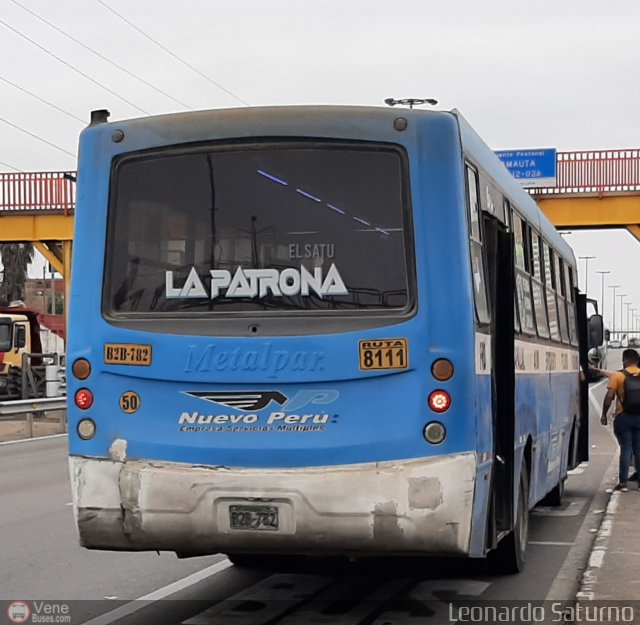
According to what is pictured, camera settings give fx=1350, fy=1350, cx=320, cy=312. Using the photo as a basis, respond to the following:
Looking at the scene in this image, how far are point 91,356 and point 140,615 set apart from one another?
1845 millimetres

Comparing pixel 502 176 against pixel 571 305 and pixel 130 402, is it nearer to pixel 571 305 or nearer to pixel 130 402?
pixel 130 402

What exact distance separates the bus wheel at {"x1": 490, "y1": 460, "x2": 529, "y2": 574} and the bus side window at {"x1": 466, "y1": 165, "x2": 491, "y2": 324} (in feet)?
7.05

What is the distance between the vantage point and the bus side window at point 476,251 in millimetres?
8099

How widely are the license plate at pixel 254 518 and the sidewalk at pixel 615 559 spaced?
2.67m

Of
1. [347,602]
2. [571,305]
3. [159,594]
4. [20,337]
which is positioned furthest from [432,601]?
[20,337]

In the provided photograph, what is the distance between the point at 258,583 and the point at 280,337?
296cm

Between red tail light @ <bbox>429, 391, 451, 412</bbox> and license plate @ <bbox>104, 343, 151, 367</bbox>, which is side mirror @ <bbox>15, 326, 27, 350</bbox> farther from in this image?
red tail light @ <bbox>429, 391, 451, 412</bbox>

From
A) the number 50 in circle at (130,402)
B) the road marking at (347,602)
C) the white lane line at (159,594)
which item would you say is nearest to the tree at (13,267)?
the white lane line at (159,594)

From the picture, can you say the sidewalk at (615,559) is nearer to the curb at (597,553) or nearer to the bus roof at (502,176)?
the curb at (597,553)

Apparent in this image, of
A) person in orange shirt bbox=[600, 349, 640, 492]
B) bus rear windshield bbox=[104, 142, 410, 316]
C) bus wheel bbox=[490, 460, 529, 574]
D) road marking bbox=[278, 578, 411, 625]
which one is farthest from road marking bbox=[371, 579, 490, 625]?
person in orange shirt bbox=[600, 349, 640, 492]

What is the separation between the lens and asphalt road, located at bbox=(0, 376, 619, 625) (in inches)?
343

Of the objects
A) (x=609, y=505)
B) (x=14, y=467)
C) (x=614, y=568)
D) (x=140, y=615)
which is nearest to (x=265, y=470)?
(x=140, y=615)

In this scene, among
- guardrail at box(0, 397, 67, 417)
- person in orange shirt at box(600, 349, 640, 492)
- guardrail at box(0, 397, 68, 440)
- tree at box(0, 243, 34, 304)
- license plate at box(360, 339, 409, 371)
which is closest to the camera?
license plate at box(360, 339, 409, 371)

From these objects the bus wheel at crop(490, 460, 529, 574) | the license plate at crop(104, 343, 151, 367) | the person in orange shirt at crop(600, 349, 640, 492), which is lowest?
the bus wheel at crop(490, 460, 529, 574)
